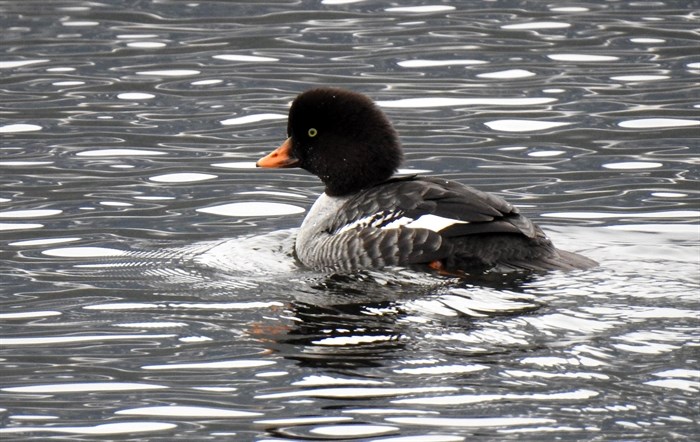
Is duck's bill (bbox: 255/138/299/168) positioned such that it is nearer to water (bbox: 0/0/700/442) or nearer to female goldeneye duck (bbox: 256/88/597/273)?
female goldeneye duck (bbox: 256/88/597/273)

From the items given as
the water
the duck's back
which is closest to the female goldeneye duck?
the duck's back

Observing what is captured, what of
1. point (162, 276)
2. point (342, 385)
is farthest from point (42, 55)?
point (342, 385)

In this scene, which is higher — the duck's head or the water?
the duck's head

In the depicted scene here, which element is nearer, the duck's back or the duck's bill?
the duck's back

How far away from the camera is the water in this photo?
6.87 meters

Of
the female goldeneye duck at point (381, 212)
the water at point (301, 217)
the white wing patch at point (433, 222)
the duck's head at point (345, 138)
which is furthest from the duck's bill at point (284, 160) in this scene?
the white wing patch at point (433, 222)

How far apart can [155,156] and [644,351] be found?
6.69 meters

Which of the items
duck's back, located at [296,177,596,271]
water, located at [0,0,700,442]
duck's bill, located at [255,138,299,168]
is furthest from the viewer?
duck's bill, located at [255,138,299,168]

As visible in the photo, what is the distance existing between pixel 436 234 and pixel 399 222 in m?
0.33

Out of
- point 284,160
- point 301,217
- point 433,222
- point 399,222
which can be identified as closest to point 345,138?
point 284,160

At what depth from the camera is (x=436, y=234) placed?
904 cm

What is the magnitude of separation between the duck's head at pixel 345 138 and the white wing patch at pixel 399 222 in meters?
0.58

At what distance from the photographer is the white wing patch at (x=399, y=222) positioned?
29.7ft

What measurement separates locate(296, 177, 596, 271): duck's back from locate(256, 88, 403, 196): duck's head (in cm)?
37
